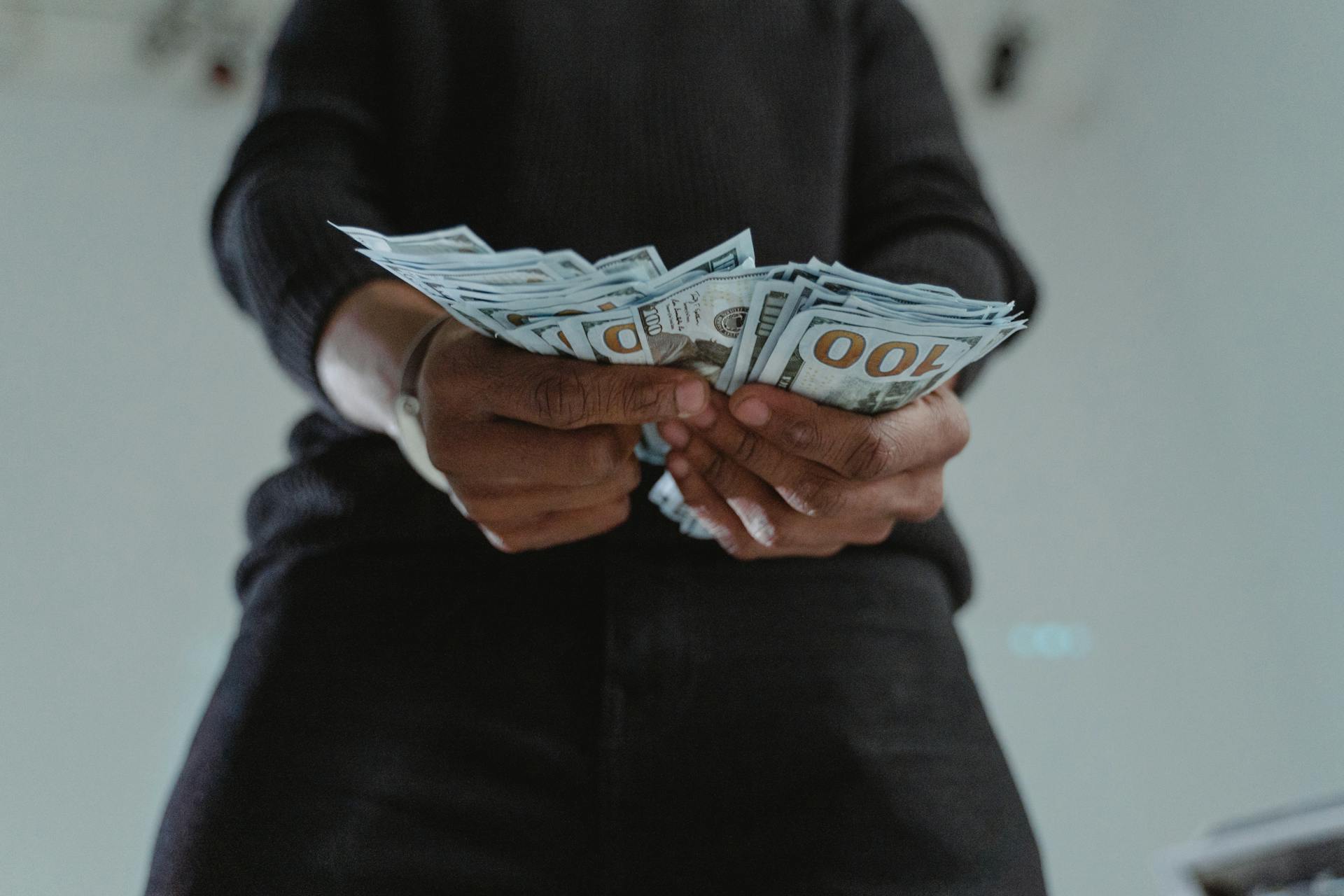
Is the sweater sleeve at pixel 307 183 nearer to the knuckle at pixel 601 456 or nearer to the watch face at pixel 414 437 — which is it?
the watch face at pixel 414 437

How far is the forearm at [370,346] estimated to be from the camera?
647 mm

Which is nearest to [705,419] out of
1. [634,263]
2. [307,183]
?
[634,263]

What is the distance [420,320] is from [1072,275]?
1.43 meters

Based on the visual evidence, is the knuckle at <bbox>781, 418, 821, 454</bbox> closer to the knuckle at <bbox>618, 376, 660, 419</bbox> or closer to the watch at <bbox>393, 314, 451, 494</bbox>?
the knuckle at <bbox>618, 376, 660, 419</bbox>

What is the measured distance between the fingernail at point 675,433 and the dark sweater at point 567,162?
10 cm

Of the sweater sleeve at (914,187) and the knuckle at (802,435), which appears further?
the sweater sleeve at (914,187)

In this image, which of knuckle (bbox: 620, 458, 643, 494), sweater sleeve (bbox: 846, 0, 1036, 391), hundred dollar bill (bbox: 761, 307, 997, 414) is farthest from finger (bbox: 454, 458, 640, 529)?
sweater sleeve (bbox: 846, 0, 1036, 391)

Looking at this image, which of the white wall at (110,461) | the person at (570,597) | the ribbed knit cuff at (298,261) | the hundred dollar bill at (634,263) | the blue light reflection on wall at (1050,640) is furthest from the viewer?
the blue light reflection on wall at (1050,640)

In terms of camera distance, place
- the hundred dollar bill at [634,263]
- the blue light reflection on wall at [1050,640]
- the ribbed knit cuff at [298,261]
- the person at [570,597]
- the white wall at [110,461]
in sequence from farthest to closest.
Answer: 1. the blue light reflection on wall at [1050,640]
2. the white wall at [110,461]
3. the ribbed knit cuff at [298,261]
4. the person at [570,597]
5. the hundred dollar bill at [634,263]

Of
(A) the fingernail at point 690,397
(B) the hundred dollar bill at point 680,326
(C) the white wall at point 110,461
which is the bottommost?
(C) the white wall at point 110,461

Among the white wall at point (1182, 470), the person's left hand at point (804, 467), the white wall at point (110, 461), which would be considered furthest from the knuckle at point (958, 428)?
the white wall at point (110, 461)

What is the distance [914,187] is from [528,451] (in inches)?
18.0

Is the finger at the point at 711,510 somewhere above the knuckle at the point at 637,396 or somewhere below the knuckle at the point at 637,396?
below

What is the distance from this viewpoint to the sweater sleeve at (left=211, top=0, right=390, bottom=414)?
2.31 ft
